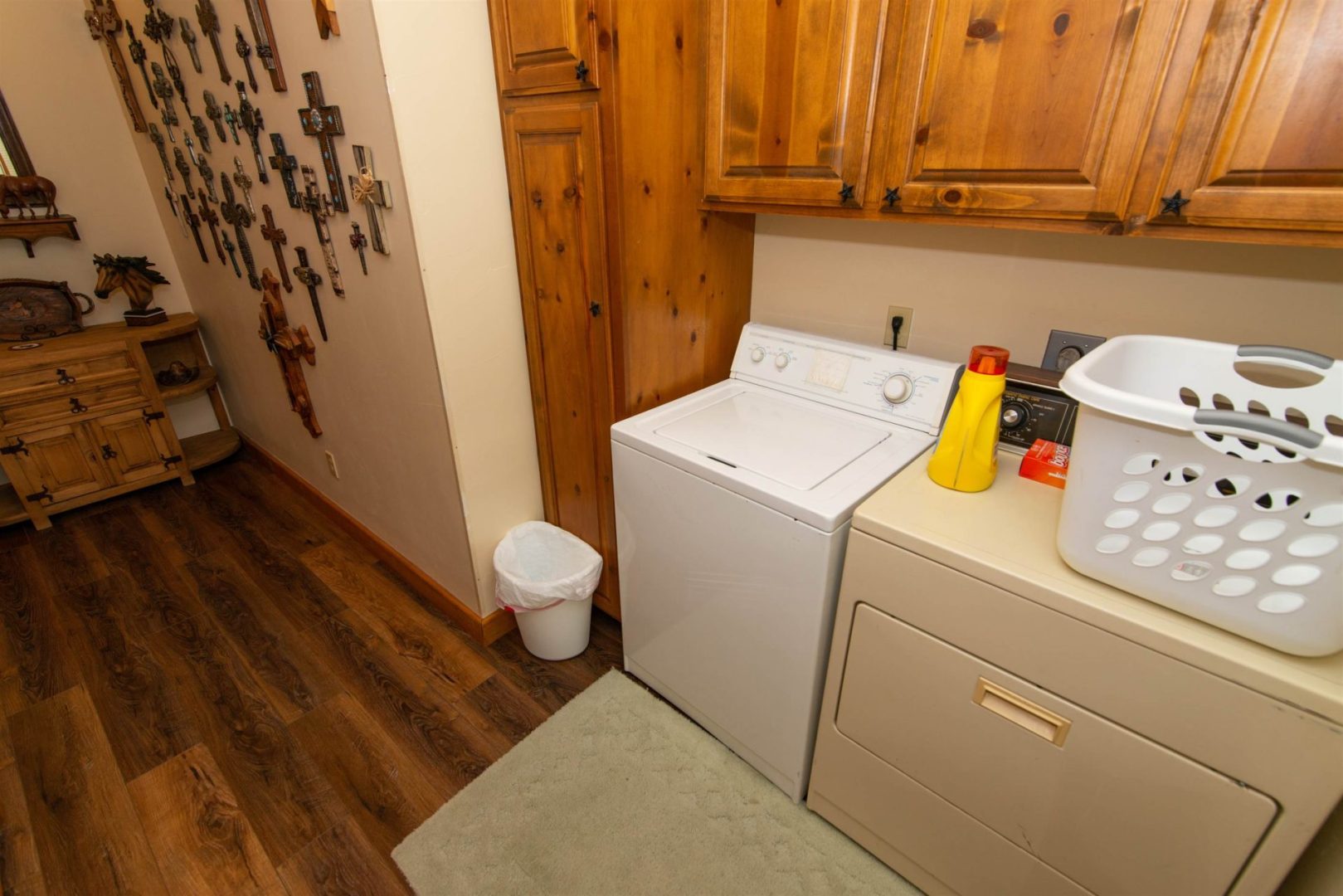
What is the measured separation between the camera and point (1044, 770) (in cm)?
100

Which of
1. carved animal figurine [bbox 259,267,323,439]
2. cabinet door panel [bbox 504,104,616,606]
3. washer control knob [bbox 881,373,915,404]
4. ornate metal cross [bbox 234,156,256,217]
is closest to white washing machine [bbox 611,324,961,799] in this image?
washer control knob [bbox 881,373,915,404]

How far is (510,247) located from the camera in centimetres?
167

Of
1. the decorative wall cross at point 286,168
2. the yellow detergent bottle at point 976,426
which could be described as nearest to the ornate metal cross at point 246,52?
the decorative wall cross at point 286,168

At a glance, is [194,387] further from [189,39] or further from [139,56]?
[189,39]

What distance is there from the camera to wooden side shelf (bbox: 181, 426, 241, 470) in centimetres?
304

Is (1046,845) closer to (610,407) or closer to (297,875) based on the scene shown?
(610,407)

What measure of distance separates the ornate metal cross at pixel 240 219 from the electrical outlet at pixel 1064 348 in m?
2.58

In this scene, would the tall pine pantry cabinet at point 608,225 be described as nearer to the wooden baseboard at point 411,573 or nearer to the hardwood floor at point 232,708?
the wooden baseboard at point 411,573

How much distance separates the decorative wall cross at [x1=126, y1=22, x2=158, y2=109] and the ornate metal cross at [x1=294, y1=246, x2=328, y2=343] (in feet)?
3.98

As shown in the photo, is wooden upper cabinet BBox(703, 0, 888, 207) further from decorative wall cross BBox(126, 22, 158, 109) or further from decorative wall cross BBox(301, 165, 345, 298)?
decorative wall cross BBox(126, 22, 158, 109)

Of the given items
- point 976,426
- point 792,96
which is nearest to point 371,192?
point 792,96

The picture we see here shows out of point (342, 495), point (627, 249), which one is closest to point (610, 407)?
point (627, 249)

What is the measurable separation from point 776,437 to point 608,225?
657mm

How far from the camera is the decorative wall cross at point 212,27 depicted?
5.80 ft
